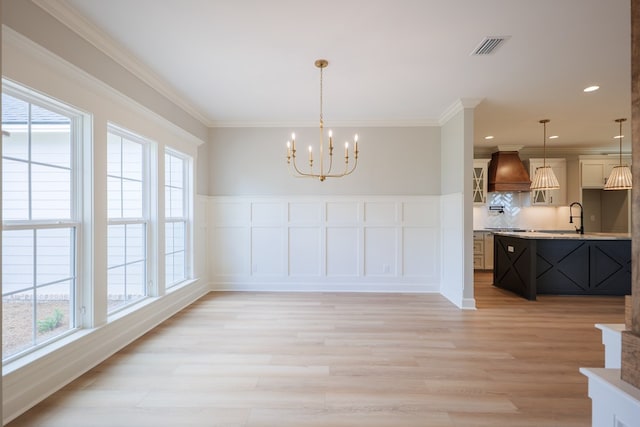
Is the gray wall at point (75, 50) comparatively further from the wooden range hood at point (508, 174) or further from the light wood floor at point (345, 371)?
the wooden range hood at point (508, 174)

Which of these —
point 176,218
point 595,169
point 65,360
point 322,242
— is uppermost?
point 595,169

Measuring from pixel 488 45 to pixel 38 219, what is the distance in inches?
150

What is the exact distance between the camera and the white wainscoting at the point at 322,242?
5043 mm

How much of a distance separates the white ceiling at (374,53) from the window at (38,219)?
0.80 meters

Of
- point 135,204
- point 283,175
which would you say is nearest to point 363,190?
point 283,175

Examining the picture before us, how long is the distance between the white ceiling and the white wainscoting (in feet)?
4.70

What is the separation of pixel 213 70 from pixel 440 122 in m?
3.45

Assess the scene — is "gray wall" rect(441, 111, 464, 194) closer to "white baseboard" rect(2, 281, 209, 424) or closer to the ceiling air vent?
the ceiling air vent

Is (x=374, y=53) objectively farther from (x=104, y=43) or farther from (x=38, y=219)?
(x=38, y=219)

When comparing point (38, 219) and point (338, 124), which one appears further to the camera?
point (338, 124)

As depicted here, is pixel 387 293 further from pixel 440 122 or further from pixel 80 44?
pixel 80 44

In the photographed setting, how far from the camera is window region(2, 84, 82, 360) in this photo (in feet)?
6.63

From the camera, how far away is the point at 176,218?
13.9 feet

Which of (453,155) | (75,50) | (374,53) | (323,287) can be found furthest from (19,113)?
(453,155)
